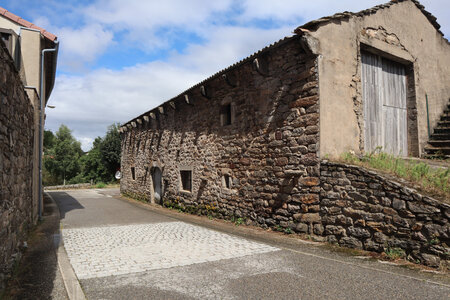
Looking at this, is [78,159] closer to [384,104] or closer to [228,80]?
[228,80]

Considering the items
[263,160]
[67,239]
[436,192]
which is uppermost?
[263,160]

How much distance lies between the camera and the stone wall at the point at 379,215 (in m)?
4.35

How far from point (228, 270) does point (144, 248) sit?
1936 millimetres

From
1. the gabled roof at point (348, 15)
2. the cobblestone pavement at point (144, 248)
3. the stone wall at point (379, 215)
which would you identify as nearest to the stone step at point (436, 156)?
the stone wall at point (379, 215)

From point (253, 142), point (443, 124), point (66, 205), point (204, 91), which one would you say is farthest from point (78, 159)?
point (443, 124)

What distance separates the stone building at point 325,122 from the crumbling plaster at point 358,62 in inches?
1.0

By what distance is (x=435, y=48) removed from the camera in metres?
8.77

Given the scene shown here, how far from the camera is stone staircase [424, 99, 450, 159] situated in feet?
25.5

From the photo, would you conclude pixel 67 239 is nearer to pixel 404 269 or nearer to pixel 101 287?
pixel 101 287

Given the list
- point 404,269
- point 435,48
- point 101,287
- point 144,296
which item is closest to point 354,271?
point 404,269

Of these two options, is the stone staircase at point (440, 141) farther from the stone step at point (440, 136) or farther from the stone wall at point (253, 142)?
the stone wall at point (253, 142)

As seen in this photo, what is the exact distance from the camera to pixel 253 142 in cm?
794

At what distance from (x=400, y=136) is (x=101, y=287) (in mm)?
7556

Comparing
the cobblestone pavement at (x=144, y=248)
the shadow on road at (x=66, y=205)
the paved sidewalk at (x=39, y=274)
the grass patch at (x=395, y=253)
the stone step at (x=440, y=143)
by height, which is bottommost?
the shadow on road at (x=66, y=205)
